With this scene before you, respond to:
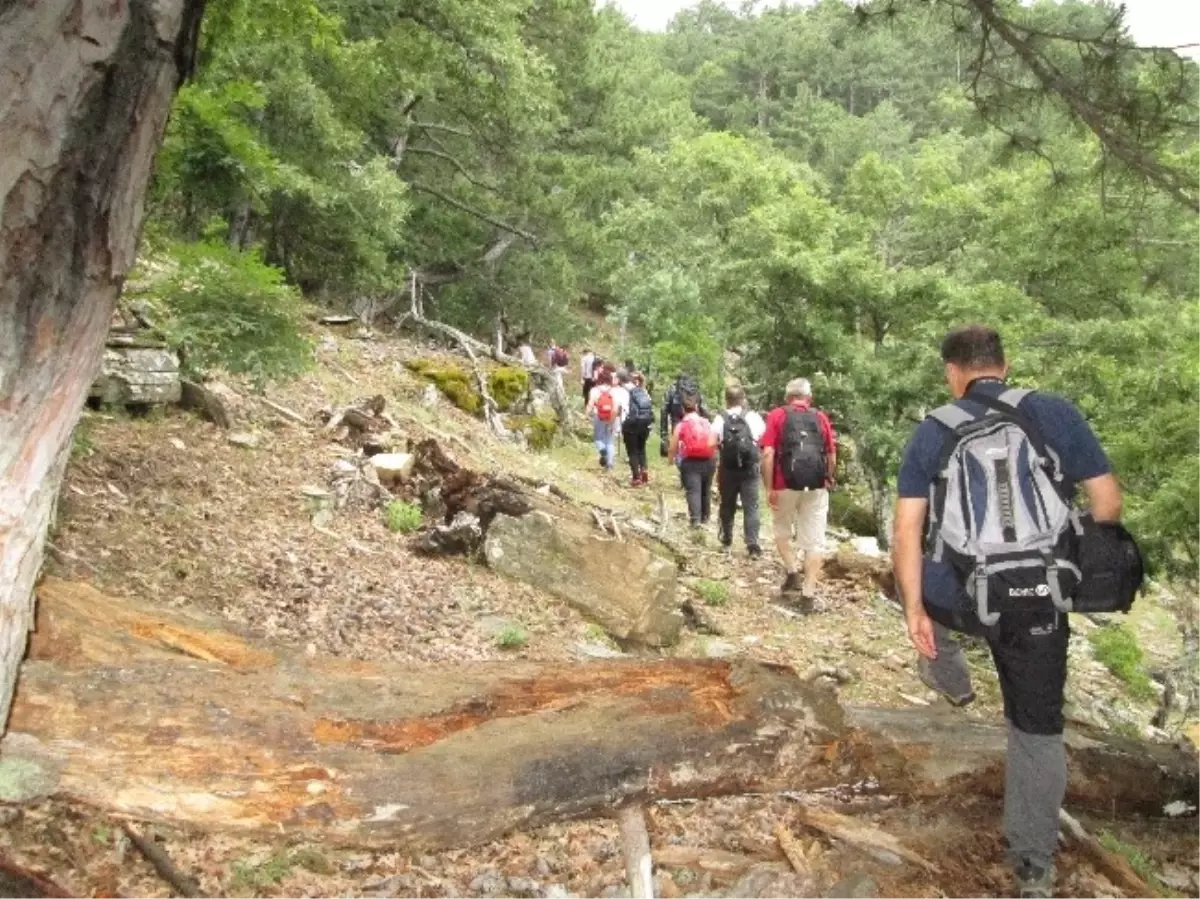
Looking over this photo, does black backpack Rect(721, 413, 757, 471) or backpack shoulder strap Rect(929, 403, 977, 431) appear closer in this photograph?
backpack shoulder strap Rect(929, 403, 977, 431)

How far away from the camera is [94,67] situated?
2910 mm

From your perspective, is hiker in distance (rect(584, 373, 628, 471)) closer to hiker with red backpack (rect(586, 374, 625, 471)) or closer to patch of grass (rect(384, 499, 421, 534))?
hiker with red backpack (rect(586, 374, 625, 471))

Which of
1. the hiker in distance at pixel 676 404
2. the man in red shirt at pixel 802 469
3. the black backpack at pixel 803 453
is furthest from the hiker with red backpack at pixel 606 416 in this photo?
the black backpack at pixel 803 453

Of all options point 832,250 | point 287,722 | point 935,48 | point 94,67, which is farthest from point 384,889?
point 832,250

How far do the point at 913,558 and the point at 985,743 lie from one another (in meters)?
1.15

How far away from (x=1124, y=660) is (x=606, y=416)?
814 centimetres

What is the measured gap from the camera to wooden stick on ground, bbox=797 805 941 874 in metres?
3.32

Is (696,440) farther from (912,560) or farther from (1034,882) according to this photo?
(1034,882)

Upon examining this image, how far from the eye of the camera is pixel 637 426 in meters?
14.1

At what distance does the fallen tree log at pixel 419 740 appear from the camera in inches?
117

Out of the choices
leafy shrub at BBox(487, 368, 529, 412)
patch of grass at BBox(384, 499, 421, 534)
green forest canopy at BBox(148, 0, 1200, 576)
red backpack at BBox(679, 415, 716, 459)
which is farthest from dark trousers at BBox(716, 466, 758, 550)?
leafy shrub at BBox(487, 368, 529, 412)

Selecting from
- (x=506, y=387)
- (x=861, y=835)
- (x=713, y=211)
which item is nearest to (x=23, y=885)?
(x=861, y=835)

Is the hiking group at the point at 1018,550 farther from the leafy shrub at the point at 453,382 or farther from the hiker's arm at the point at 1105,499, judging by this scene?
the leafy shrub at the point at 453,382

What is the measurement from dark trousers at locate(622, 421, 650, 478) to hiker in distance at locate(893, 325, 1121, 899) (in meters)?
10.7
